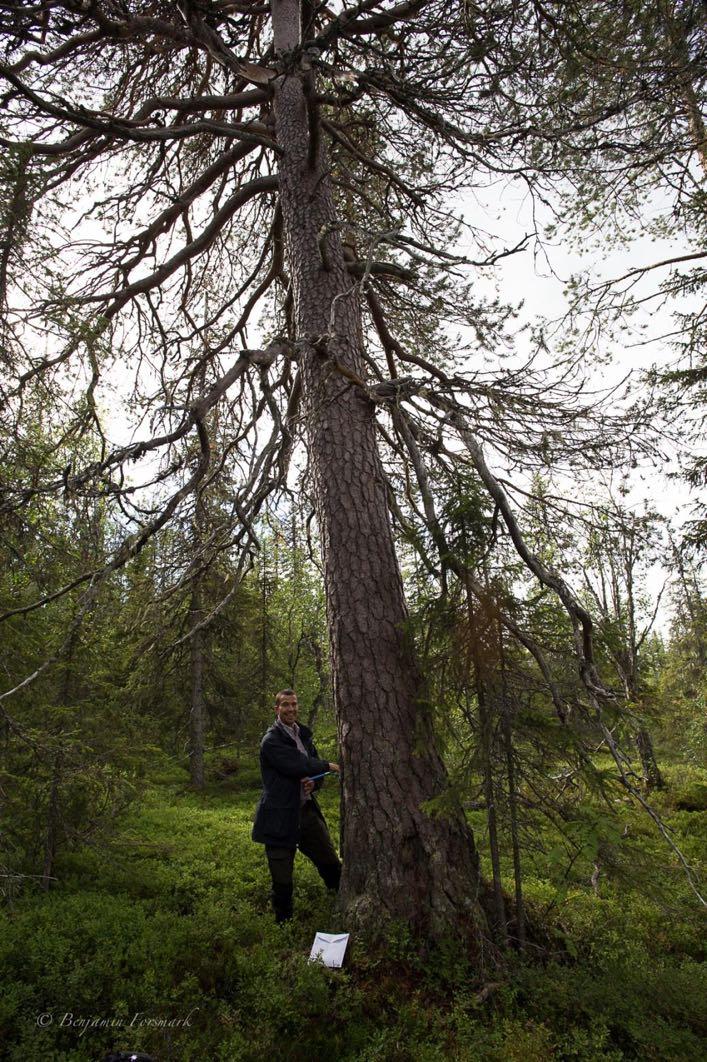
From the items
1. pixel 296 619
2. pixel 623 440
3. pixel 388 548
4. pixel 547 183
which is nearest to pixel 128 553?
pixel 388 548

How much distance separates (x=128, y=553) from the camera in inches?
165

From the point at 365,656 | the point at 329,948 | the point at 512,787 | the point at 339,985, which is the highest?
the point at 365,656

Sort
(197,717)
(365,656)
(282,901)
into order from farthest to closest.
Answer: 1. (197,717)
2. (282,901)
3. (365,656)

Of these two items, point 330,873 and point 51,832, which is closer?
point 330,873

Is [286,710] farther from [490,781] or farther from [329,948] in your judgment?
[490,781]

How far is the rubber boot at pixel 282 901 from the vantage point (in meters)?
4.23

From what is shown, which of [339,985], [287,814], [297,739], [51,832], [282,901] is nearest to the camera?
[339,985]

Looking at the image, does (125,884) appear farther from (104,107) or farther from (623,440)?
(104,107)

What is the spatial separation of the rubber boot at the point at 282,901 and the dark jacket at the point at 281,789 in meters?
0.28

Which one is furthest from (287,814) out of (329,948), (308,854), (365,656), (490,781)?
(490,781)

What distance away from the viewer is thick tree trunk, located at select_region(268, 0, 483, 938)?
3.55 metres

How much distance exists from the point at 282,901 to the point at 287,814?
588 mm

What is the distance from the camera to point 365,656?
3963mm

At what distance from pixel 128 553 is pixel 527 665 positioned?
115 inches
